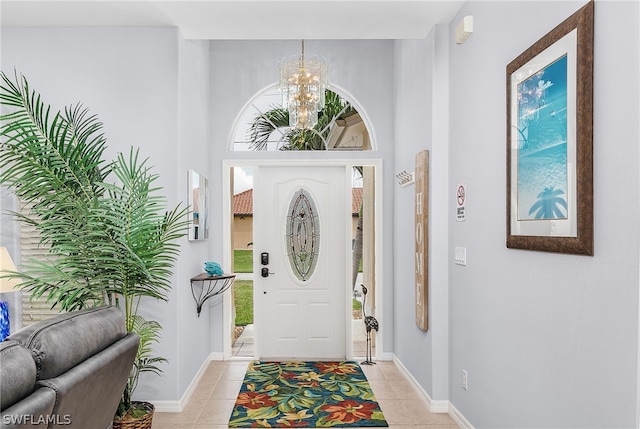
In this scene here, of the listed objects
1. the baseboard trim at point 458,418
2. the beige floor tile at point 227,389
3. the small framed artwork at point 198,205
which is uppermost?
the small framed artwork at point 198,205

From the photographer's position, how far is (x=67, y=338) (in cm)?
152

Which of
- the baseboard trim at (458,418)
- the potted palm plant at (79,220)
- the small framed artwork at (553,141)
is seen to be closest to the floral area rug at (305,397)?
the baseboard trim at (458,418)

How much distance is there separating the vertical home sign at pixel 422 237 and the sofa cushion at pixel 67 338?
213cm

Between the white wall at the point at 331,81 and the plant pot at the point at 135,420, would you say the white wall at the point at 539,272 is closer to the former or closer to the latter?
the white wall at the point at 331,81

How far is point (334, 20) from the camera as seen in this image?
3.05m

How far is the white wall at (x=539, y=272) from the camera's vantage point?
1446 mm

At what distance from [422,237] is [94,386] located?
A: 7.71 feet

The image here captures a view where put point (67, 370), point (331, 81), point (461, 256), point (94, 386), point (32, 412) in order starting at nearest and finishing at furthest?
point (32, 412), point (67, 370), point (94, 386), point (461, 256), point (331, 81)

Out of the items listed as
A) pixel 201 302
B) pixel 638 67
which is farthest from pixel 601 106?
pixel 201 302

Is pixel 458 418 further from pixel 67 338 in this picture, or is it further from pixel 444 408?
pixel 67 338

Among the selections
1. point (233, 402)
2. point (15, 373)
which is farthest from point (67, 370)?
point (233, 402)

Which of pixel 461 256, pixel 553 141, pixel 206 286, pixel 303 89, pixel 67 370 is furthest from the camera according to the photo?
pixel 206 286

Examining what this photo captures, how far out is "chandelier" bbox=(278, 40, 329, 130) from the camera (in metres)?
3.65

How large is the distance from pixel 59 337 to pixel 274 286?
130 inches
